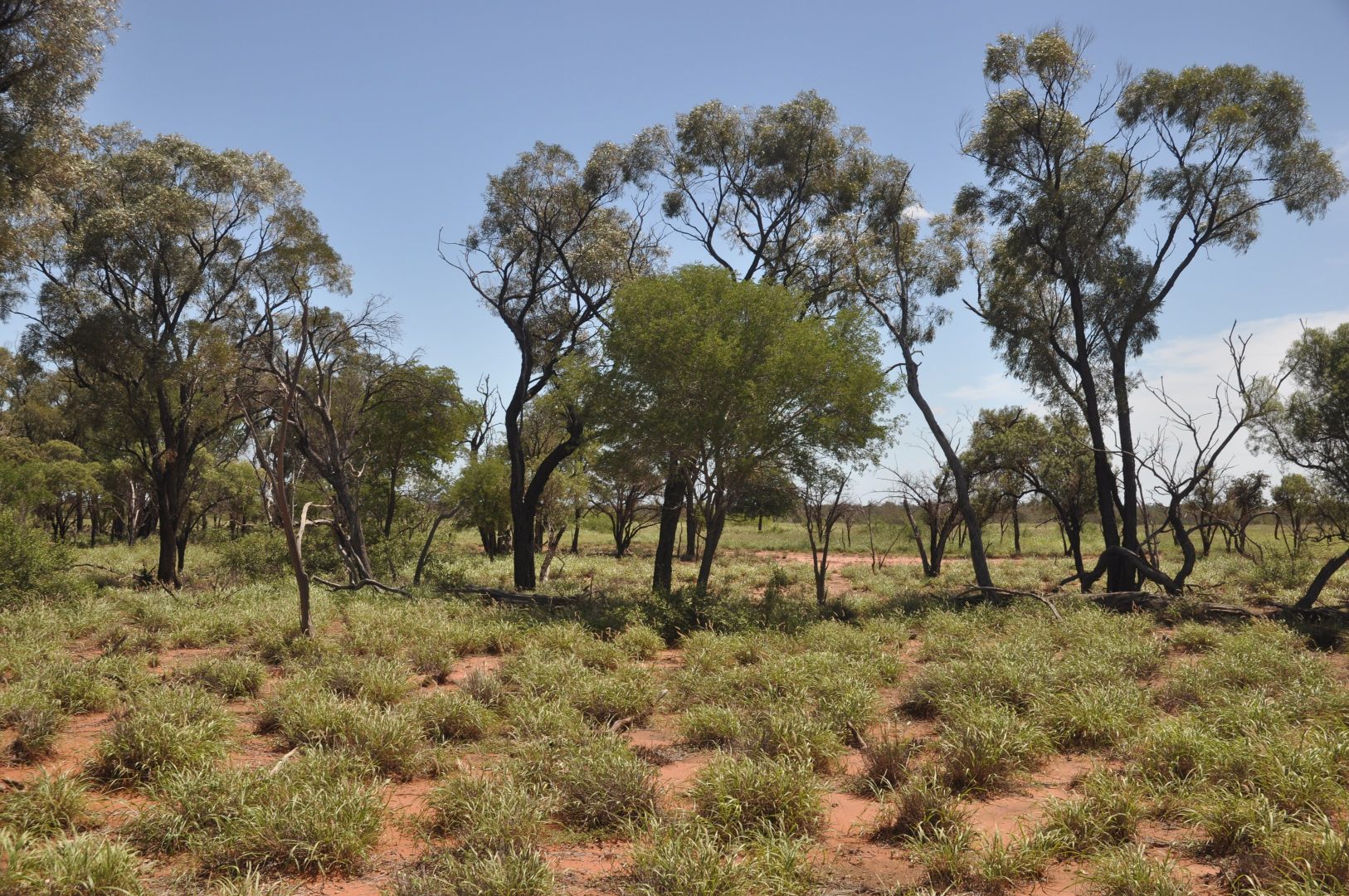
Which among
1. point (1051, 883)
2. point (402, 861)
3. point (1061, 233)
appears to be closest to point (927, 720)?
point (1051, 883)

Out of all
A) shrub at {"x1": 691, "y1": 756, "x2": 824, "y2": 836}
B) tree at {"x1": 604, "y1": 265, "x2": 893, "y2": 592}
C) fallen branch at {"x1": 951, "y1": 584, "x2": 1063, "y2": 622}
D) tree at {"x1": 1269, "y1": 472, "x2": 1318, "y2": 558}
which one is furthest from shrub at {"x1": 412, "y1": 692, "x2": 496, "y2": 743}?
tree at {"x1": 1269, "y1": 472, "x2": 1318, "y2": 558}

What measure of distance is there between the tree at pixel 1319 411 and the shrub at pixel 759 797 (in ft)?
56.9

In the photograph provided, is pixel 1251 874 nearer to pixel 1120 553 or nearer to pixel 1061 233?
pixel 1120 553

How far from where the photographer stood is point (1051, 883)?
4617mm

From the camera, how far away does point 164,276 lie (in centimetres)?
2019

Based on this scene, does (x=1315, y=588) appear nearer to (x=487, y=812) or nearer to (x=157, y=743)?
(x=487, y=812)

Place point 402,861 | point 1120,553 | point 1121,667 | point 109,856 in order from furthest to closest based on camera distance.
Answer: point 1120,553 → point 1121,667 → point 402,861 → point 109,856

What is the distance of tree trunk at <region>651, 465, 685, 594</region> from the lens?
1861 cm

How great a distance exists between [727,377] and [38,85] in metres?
12.0

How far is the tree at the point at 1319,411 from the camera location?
56.9ft

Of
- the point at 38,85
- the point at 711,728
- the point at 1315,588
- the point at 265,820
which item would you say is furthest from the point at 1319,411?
the point at 38,85

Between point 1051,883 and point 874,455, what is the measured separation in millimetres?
13874

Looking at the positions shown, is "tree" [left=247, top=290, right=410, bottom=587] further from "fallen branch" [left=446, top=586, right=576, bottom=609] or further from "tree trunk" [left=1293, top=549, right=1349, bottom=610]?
"tree trunk" [left=1293, top=549, right=1349, bottom=610]

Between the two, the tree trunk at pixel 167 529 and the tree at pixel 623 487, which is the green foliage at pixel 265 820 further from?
the tree trunk at pixel 167 529
